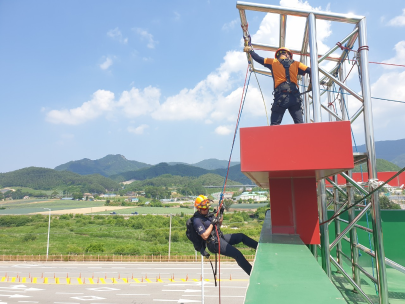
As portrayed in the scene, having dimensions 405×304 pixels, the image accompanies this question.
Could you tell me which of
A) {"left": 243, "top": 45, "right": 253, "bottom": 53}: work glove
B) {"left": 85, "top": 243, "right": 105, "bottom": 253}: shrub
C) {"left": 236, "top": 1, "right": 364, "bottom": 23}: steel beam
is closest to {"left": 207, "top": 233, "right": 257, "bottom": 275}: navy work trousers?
{"left": 243, "top": 45, "right": 253, "bottom": 53}: work glove

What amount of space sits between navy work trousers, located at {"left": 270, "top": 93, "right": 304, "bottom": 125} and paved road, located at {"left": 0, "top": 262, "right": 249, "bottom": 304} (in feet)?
52.6

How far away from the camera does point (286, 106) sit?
212 inches

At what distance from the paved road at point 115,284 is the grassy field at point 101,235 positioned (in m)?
11.7

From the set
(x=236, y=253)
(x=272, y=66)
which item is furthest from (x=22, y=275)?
(x=272, y=66)

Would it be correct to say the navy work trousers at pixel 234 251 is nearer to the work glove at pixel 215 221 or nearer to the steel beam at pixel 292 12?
the work glove at pixel 215 221

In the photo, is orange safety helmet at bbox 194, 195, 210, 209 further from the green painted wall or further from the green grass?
the green grass

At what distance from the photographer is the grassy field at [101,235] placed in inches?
1855

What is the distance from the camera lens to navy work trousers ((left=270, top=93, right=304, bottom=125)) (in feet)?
17.6

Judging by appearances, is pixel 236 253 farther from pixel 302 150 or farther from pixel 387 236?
pixel 387 236

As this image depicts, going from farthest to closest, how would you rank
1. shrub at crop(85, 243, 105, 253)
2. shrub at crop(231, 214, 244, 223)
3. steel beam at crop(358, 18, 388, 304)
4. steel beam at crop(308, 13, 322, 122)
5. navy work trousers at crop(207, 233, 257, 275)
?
shrub at crop(231, 214, 244, 223) → shrub at crop(85, 243, 105, 253) → navy work trousers at crop(207, 233, 257, 275) → steel beam at crop(308, 13, 322, 122) → steel beam at crop(358, 18, 388, 304)

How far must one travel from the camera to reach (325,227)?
5.66 metres

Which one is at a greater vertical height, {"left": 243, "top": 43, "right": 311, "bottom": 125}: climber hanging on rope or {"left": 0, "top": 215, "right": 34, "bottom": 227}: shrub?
{"left": 243, "top": 43, "right": 311, "bottom": 125}: climber hanging on rope

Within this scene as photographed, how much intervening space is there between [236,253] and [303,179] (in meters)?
1.95

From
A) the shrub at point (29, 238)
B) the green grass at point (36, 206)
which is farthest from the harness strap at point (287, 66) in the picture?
the green grass at point (36, 206)
